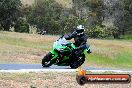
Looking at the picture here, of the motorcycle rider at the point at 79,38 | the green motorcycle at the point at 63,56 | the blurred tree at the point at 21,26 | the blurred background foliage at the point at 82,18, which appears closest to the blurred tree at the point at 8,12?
the blurred background foliage at the point at 82,18

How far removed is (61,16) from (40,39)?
4844 cm

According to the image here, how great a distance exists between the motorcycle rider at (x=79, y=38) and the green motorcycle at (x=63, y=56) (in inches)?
8.2

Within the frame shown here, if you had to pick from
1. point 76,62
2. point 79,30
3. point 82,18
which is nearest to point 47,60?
point 76,62

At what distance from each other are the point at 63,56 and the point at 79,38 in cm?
128

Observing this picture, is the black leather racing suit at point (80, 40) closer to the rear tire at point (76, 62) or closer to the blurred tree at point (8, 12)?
the rear tire at point (76, 62)

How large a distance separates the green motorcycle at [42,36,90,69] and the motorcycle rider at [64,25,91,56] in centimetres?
21

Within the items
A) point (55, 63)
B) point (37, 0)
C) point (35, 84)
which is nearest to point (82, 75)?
point (35, 84)

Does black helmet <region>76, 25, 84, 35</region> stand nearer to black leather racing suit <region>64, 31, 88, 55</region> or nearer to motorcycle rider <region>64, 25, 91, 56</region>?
motorcycle rider <region>64, 25, 91, 56</region>

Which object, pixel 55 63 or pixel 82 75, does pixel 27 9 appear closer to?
pixel 55 63

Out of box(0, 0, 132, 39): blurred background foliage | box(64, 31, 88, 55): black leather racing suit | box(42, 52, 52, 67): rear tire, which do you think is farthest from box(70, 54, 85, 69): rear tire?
box(0, 0, 132, 39): blurred background foliage

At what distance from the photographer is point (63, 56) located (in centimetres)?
2203

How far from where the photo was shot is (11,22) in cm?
8556

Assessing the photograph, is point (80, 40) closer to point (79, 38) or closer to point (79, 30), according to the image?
point (79, 38)

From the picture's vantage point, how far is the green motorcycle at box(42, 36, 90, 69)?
21.9 metres
